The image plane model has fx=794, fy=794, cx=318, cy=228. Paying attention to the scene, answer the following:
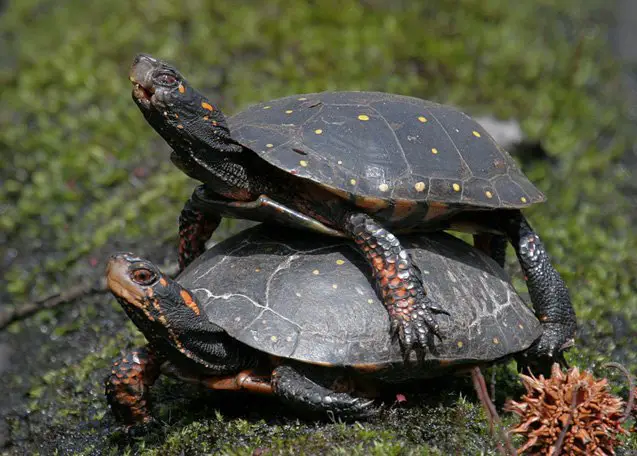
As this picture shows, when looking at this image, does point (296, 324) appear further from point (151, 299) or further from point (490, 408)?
point (490, 408)

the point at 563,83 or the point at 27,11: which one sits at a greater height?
the point at 563,83

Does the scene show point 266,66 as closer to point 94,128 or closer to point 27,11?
point 94,128

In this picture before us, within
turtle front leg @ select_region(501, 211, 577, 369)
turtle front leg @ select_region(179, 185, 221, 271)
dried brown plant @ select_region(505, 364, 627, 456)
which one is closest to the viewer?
dried brown plant @ select_region(505, 364, 627, 456)

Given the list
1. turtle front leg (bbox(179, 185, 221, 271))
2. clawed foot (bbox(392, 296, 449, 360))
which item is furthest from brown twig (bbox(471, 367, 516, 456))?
turtle front leg (bbox(179, 185, 221, 271))

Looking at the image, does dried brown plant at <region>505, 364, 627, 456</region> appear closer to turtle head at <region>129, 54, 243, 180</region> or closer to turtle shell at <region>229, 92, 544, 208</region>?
turtle shell at <region>229, 92, 544, 208</region>

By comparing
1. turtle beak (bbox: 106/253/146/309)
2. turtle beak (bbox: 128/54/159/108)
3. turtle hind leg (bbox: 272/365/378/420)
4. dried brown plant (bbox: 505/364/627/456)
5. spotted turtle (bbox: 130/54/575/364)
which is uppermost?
turtle beak (bbox: 128/54/159/108)

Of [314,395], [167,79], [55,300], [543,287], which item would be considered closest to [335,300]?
[314,395]

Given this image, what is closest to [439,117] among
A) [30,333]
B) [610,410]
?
[610,410]

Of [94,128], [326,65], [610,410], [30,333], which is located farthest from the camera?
[326,65]
